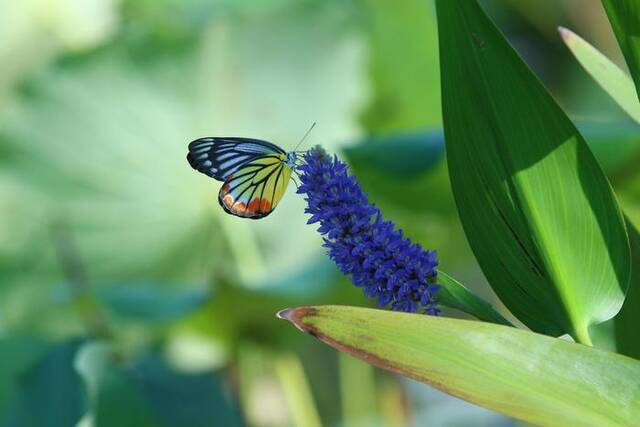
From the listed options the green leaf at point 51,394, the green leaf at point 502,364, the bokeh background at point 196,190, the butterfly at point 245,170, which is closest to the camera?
the green leaf at point 502,364

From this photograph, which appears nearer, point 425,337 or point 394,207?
point 425,337

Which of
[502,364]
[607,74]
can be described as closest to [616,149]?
[607,74]

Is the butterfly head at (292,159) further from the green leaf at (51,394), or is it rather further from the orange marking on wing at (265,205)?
the green leaf at (51,394)

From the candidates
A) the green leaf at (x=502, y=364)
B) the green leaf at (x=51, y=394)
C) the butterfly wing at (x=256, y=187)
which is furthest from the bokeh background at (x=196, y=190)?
the green leaf at (x=502, y=364)

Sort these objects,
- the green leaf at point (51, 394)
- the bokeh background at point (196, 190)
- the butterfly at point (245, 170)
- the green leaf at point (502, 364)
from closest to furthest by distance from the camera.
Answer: the green leaf at point (502, 364) < the butterfly at point (245, 170) < the green leaf at point (51, 394) < the bokeh background at point (196, 190)

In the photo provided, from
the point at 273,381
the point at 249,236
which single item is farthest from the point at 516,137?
the point at 273,381

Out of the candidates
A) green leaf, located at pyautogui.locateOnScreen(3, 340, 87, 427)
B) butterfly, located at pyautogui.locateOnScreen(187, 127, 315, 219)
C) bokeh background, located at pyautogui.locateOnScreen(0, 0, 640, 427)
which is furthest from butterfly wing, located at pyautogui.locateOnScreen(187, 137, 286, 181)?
bokeh background, located at pyautogui.locateOnScreen(0, 0, 640, 427)

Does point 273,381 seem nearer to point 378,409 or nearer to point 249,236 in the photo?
point 378,409
